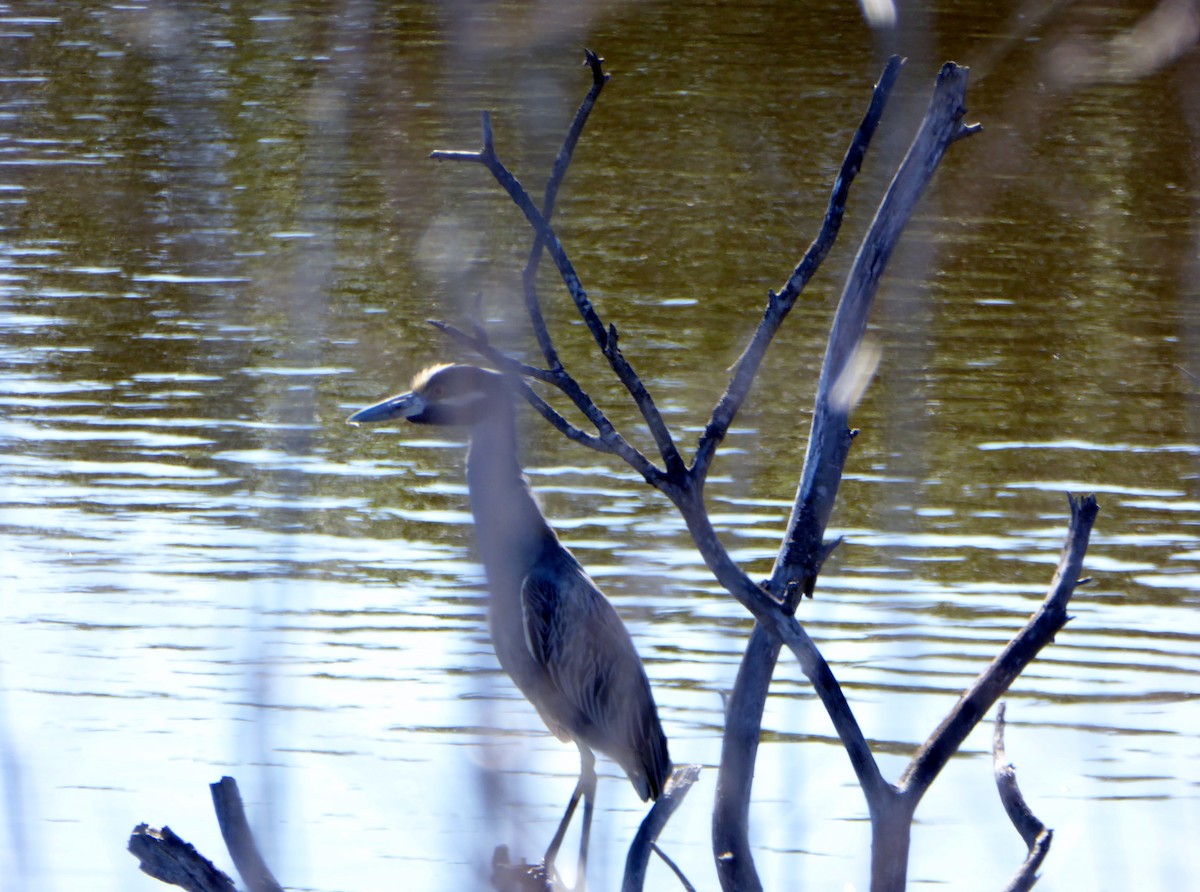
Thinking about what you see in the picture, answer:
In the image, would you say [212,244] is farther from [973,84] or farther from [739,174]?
[973,84]

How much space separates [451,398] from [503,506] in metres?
0.35

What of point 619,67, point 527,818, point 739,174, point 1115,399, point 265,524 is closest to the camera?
point 527,818

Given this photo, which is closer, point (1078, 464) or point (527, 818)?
point (527, 818)

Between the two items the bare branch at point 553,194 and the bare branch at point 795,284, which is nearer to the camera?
the bare branch at point 553,194

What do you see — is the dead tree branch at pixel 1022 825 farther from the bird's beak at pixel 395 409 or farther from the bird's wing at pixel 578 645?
the bird's beak at pixel 395 409

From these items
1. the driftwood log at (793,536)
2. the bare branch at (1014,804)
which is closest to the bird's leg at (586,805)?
the driftwood log at (793,536)

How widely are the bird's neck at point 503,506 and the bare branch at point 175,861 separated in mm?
2013

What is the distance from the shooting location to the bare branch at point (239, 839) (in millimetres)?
3613

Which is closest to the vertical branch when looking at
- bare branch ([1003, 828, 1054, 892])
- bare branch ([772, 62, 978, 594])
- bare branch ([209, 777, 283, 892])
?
bare branch ([772, 62, 978, 594])

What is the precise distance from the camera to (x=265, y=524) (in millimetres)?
8961

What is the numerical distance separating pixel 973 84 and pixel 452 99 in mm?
5476

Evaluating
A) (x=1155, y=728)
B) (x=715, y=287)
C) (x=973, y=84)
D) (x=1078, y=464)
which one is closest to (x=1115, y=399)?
(x=1078, y=464)

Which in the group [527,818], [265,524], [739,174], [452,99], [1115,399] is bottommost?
A: [527,818]

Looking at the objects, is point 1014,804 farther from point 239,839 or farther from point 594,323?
point 239,839
